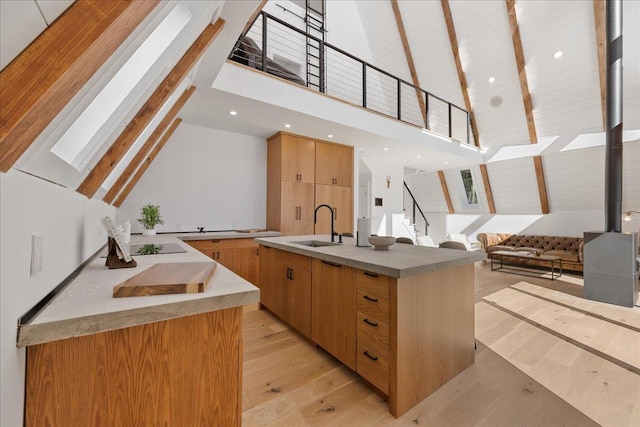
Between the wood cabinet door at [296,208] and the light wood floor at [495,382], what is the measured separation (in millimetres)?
1822

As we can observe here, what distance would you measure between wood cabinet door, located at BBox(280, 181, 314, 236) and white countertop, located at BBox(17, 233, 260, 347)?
334cm

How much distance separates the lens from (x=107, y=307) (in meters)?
0.85

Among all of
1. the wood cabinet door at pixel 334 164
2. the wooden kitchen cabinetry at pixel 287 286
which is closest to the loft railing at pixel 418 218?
the wood cabinet door at pixel 334 164

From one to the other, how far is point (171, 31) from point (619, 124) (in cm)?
517

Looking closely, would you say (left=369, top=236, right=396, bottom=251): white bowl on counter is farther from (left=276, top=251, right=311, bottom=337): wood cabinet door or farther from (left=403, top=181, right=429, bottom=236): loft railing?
(left=403, top=181, right=429, bottom=236): loft railing

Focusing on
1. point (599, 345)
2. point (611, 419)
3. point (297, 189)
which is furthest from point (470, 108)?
point (611, 419)

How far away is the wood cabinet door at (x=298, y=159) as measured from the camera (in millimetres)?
4543

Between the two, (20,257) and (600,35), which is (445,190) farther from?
(20,257)

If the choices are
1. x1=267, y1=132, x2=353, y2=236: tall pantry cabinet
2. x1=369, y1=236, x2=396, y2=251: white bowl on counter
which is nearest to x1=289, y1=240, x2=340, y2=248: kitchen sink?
x1=369, y1=236, x2=396, y2=251: white bowl on counter

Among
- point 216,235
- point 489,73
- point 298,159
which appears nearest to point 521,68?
point 489,73

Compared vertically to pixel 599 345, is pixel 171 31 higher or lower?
higher

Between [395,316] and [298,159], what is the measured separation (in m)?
3.58

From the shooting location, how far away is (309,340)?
246 centimetres

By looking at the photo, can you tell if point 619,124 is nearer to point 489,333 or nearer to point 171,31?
point 489,333
